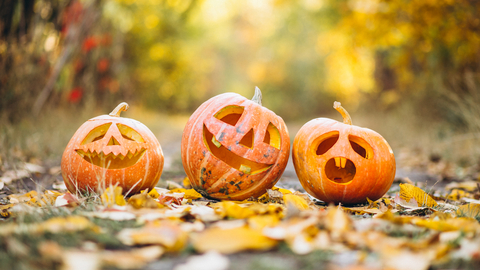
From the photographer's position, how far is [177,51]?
46.6 ft

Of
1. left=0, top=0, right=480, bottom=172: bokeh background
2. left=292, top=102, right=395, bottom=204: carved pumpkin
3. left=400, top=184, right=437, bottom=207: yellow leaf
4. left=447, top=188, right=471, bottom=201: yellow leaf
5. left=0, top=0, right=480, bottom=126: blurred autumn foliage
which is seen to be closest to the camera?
left=400, top=184, right=437, bottom=207: yellow leaf

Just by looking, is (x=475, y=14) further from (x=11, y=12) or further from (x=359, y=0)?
(x=11, y=12)

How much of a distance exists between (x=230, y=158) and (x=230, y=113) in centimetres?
31

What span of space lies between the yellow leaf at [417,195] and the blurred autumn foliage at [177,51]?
255 cm

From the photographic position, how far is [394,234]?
1.36 meters

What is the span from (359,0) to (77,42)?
18.5 ft

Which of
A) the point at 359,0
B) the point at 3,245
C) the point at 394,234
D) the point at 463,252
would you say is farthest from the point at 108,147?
the point at 359,0

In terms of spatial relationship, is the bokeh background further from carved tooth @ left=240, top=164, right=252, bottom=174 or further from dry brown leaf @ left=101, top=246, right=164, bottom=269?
dry brown leaf @ left=101, top=246, right=164, bottom=269

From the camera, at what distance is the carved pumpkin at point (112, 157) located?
208 cm

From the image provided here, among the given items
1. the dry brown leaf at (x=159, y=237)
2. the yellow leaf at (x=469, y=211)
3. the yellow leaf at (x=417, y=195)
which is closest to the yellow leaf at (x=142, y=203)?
the dry brown leaf at (x=159, y=237)

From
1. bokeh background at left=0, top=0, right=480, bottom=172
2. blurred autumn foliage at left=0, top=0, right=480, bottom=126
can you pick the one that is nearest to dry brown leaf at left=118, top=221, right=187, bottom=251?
bokeh background at left=0, top=0, right=480, bottom=172

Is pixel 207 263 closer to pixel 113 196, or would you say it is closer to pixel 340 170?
pixel 113 196

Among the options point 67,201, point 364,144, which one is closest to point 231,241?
point 67,201

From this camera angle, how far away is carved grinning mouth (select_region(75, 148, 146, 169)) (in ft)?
6.98
